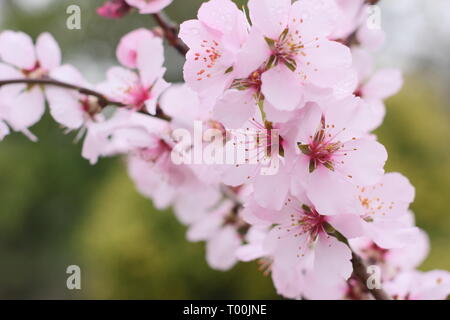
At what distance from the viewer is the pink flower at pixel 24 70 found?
87 cm

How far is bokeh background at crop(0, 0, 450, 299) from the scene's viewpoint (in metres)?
3.25

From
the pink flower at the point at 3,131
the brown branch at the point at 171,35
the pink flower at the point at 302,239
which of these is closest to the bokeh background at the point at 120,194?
the brown branch at the point at 171,35

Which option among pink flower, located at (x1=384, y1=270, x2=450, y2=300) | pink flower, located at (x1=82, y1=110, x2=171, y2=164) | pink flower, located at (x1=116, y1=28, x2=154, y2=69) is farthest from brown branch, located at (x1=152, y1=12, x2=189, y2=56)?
pink flower, located at (x1=384, y1=270, x2=450, y2=300)

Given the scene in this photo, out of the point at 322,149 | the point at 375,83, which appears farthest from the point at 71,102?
the point at 375,83

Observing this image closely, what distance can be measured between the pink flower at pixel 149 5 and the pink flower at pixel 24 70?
0.63 feet

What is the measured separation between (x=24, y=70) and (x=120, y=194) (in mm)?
2974

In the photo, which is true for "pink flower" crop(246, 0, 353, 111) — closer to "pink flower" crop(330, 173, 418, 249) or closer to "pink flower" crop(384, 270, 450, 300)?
"pink flower" crop(330, 173, 418, 249)

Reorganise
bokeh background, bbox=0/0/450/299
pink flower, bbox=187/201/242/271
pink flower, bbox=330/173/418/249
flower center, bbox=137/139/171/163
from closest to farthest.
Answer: pink flower, bbox=330/173/418/249
flower center, bbox=137/139/171/163
pink flower, bbox=187/201/242/271
bokeh background, bbox=0/0/450/299

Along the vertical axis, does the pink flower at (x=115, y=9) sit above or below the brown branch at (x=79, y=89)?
above

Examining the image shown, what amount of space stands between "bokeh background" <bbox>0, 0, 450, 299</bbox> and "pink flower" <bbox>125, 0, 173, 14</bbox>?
0.47 meters

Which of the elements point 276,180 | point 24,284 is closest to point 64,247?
point 24,284

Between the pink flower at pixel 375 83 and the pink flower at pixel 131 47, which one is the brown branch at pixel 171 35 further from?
the pink flower at pixel 375 83

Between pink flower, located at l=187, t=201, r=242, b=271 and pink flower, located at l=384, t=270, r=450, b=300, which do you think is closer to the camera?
pink flower, located at l=384, t=270, r=450, b=300

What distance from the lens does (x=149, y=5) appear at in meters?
0.80
